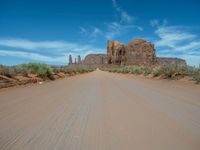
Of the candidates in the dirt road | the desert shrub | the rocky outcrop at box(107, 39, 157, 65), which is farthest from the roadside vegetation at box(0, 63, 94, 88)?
the rocky outcrop at box(107, 39, 157, 65)

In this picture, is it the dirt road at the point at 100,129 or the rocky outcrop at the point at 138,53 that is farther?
the rocky outcrop at the point at 138,53

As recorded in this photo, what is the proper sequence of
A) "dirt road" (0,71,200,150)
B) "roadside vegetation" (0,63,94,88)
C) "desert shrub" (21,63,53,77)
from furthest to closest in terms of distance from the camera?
1. "desert shrub" (21,63,53,77)
2. "roadside vegetation" (0,63,94,88)
3. "dirt road" (0,71,200,150)

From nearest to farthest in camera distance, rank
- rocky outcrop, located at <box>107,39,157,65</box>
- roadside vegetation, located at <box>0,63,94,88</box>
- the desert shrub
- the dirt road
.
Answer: the dirt road
roadside vegetation, located at <box>0,63,94,88</box>
the desert shrub
rocky outcrop, located at <box>107,39,157,65</box>

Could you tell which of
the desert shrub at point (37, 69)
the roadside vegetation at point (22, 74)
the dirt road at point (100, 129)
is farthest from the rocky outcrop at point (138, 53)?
the dirt road at point (100, 129)

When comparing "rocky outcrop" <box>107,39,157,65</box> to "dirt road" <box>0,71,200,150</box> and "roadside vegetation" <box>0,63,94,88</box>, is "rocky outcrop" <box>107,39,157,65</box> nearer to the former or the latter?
"roadside vegetation" <box>0,63,94,88</box>

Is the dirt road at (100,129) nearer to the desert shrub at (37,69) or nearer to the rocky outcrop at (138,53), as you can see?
the desert shrub at (37,69)

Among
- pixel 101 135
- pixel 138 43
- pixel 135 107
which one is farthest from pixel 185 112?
pixel 138 43

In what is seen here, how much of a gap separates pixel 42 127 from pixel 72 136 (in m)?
0.79

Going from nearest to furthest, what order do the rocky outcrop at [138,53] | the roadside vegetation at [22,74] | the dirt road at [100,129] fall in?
the dirt road at [100,129]
the roadside vegetation at [22,74]
the rocky outcrop at [138,53]

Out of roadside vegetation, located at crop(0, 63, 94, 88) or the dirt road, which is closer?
the dirt road

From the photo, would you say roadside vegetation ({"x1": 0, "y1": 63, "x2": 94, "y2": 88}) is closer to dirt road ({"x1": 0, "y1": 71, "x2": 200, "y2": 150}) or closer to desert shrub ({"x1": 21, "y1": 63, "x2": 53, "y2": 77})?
desert shrub ({"x1": 21, "y1": 63, "x2": 53, "y2": 77})

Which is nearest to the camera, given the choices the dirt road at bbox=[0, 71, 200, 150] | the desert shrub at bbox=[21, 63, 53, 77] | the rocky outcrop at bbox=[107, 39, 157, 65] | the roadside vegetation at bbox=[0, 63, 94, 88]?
the dirt road at bbox=[0, 71, 200, 150]

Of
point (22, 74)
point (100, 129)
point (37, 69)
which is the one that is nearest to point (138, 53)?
point (37, 69)

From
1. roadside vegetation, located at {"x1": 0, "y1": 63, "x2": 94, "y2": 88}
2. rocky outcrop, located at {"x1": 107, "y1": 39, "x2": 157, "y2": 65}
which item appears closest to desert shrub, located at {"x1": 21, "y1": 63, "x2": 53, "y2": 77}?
roadside vegetation, located at {"x1": 0, "y1": 63, "x2": 94, "y2": 88}
